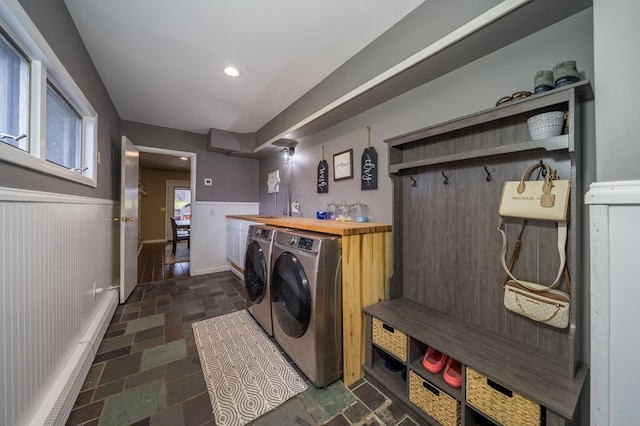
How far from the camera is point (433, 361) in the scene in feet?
4.16

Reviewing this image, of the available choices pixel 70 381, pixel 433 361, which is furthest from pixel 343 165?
pixel 70 381

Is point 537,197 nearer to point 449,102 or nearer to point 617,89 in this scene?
point 617,89

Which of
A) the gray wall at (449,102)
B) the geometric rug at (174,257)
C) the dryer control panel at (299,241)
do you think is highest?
the gray wall at (449,102)

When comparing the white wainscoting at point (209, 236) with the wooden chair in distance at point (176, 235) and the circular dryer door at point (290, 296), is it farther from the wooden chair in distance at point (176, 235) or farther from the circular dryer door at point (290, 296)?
the circular dryer door at point (290, 296)

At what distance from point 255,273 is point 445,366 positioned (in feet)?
5.20

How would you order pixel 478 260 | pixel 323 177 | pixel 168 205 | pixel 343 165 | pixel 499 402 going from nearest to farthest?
pixel 499 402 → pixel 478 260 → pixel 343 165 → pixel 323 177 → pixel 168 205

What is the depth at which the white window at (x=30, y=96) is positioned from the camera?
3.24ft

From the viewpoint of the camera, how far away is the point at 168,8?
4.52 ft

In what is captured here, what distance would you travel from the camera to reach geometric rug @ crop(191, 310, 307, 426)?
1.29 m

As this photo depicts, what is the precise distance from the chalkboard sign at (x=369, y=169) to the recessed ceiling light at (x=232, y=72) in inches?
52.7

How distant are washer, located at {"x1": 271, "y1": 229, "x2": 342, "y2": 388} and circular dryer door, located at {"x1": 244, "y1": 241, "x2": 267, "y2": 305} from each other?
432mm

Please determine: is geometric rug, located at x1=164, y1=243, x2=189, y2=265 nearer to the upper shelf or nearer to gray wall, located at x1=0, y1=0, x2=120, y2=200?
gray wall, located at x1=0, y1=0, x2=120, y2=200

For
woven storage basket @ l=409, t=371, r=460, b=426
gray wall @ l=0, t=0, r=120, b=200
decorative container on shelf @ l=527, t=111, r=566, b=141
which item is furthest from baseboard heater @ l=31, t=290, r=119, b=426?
decorative container on shelf @ l=527, t=111, r=566, b=141

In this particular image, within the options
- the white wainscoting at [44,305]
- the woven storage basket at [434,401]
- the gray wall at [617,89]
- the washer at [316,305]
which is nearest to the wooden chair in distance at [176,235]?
the white wainscoting at [44,305]
